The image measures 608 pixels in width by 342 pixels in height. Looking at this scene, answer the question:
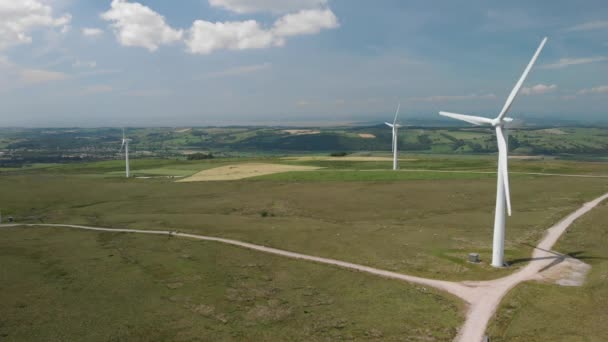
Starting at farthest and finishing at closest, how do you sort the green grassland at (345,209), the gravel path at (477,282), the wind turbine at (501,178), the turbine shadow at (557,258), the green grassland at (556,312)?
the green grassland at (345,209), the turbine shadow at (557,258), the wind turbine at (501,178), the gravel path at (477,282), the green grassland at (556,312)

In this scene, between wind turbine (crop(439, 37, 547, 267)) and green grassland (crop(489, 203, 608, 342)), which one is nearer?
green grassland (crop(489, 203, 608, 342))

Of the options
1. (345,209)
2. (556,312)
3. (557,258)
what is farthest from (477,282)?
(345,209)

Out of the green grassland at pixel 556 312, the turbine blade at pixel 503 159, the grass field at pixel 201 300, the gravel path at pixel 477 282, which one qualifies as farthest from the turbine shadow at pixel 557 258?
the grass field at pixel 201 300

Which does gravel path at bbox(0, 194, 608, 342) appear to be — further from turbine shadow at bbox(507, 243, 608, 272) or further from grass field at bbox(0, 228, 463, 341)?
grass field at bbox(0, 228, 463, 341)

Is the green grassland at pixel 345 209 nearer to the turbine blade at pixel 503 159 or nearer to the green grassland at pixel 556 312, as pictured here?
the green grassland at pixel 556 312

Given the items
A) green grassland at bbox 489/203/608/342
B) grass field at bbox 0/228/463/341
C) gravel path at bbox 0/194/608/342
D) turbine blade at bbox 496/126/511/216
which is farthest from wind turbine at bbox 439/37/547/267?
grass field at bbox 0/228/463/341

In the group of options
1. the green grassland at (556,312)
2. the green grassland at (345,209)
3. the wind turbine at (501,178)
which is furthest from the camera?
the green grassland at (345,209)

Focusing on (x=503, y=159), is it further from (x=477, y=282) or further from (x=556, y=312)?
(x=556, y=312)
